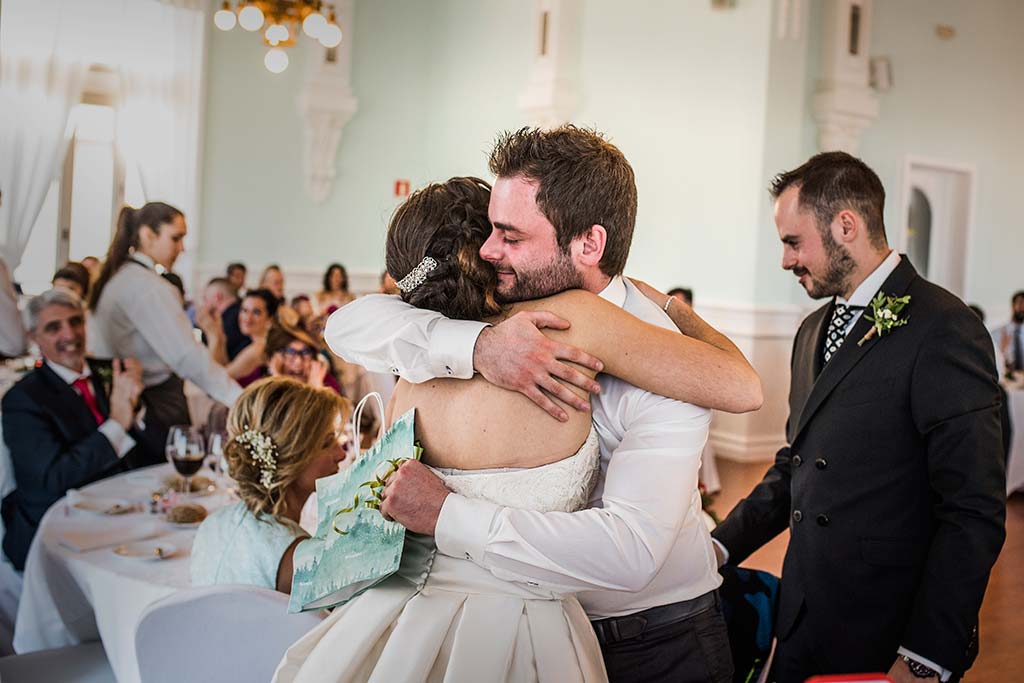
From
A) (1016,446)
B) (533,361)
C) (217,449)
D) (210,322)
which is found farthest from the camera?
(210,322)

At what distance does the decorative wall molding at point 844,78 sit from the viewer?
7473mm

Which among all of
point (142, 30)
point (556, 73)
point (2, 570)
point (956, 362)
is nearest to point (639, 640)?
point (956, 362)

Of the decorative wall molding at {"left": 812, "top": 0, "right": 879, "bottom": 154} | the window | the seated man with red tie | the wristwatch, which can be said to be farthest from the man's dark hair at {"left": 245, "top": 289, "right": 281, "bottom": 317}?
the wristwatch

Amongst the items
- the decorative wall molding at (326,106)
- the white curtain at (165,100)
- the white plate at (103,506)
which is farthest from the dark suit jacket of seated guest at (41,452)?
the decorative wall molding at (326,106)

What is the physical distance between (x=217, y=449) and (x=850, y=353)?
1888mm

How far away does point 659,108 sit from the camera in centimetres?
830

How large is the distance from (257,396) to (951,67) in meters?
8.23

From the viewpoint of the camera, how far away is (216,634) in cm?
186

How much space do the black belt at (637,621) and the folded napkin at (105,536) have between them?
150 centimetres

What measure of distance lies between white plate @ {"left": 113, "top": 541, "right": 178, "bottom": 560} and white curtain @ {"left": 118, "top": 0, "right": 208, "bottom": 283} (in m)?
7.24

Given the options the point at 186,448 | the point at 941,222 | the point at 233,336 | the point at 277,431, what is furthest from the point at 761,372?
the point at 277,431

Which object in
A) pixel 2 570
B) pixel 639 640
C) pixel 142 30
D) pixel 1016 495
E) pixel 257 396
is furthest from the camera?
pixel 142 30

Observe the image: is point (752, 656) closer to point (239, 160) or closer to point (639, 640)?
point (639, 640)

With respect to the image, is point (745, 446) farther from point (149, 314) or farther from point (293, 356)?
point (149, 314)
